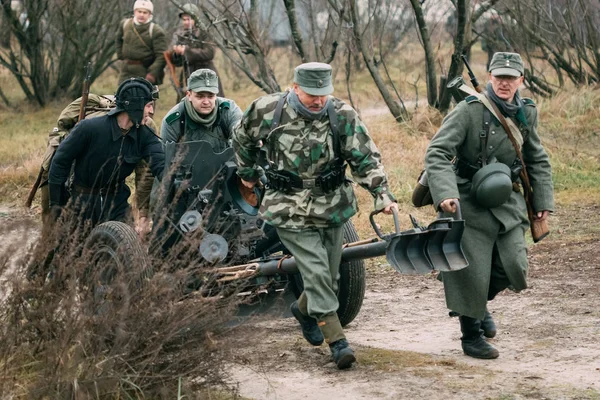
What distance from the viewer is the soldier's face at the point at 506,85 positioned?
6.27 m

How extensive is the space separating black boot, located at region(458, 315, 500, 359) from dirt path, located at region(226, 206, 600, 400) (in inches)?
2.3

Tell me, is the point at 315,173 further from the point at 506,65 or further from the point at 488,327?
the point at 488,327

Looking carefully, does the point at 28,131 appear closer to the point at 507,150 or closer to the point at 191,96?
the point at 191,96

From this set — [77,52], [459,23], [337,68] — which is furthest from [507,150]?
[337,68]

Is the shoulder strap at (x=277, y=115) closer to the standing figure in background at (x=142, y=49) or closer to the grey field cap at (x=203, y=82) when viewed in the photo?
the grey field cap at (x=203, y=82)

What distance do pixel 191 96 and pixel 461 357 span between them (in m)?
2.55

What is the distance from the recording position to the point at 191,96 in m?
7.61

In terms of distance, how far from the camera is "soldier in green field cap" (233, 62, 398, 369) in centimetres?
605

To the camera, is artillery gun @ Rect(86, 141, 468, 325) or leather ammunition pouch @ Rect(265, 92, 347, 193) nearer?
leather ammunition pouch @ Rect(265, 92, 347, 193)

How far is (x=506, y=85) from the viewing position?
6.28 metres

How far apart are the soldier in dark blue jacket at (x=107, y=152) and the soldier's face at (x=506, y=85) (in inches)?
78.6

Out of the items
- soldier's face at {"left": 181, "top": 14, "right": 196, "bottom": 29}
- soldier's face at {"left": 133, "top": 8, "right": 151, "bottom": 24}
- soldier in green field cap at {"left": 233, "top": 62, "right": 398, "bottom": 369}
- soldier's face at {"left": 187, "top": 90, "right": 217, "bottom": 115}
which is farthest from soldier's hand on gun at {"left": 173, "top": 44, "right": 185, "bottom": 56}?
soldier in green field cap at {"left": 233, "top": 62, "right": 398, "bottom": 369}

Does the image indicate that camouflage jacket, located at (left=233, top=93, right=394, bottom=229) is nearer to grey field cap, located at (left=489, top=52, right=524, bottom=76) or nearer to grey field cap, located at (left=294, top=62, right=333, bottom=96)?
grey field cap, located at (left=294, top=62, right=333, bottom=96)

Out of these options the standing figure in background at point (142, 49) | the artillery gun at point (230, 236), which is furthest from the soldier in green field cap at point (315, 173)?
the standing figure in background at point (142, 49)
